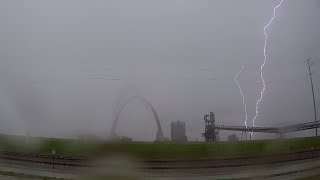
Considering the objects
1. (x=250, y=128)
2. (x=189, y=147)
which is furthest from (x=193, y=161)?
(x=250, y=128)

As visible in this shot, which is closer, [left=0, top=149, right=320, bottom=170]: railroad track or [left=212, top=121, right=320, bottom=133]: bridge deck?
[left=212, top=121, right=320, bottom=133]: bridge deck

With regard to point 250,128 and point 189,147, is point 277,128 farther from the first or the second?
point 189,147

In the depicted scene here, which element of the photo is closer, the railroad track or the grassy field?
the grassy field

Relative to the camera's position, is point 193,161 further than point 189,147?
Yes

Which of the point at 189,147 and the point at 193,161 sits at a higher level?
the point at 189,147

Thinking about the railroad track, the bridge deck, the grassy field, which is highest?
the bridge deck

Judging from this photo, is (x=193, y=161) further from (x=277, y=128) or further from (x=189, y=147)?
(x=277, y=128)

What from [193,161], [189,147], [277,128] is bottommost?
[193,161]

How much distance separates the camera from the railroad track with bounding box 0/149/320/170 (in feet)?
28.5

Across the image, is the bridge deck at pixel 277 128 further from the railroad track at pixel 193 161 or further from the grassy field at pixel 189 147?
the railroad track at pixel 193 161

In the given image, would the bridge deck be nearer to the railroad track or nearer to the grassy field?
the grassy field

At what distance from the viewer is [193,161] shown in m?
8.91

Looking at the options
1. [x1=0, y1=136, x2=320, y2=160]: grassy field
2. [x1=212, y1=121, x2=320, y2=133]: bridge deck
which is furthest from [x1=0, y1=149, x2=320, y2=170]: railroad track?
[x1=212, y1=121, x2=320, y2=133]: bridge deck

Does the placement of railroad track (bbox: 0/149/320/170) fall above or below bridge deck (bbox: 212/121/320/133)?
below
